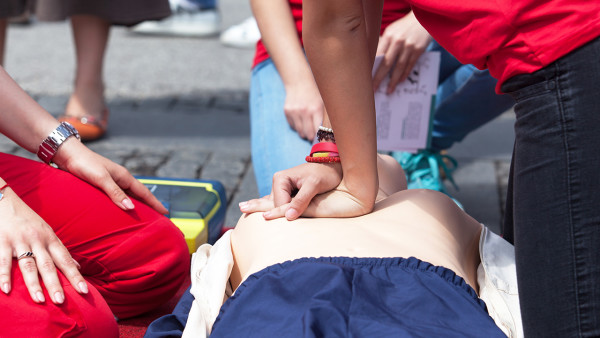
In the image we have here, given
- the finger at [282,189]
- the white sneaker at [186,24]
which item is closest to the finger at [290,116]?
the finger at [282,189]

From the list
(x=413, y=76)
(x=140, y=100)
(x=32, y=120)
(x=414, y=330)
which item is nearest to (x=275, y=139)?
(x=413, y=76)

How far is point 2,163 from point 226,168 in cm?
157

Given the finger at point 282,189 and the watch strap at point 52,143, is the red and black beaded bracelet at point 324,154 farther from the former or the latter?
the watch strap at point 52,143

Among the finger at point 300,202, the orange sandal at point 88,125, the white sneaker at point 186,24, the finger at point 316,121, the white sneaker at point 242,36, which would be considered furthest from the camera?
the white sneaker at point 186,24

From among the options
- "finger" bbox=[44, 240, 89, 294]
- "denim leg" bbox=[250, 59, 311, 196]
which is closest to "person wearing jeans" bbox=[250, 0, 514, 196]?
"denim leg" bbox=[250, 59, 311, 196]

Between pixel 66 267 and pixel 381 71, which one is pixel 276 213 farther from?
pixel 381 71

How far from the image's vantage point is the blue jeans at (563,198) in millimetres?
1172

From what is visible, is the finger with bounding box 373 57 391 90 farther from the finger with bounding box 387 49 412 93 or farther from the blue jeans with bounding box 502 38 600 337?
the blue jeans with bounding box 502 38 600 337

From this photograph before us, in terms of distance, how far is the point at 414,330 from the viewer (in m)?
1.18

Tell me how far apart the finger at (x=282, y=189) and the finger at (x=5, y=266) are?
1.75 feet

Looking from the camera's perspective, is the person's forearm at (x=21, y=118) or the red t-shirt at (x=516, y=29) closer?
the red t-shirt at (x=516, y=29)

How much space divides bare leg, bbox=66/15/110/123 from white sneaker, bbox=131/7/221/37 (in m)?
2.42

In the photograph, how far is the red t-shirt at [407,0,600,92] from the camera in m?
1.18

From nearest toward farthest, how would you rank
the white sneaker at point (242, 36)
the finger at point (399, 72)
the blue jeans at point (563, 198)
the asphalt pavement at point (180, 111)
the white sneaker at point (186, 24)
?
the blue jeans at point (563, 198) → the finger at point (399, 72) → the asphalt pavement at point (180, 111) → the white sneaker at point (242, 36) → the white sneaker at point (186, 24)
